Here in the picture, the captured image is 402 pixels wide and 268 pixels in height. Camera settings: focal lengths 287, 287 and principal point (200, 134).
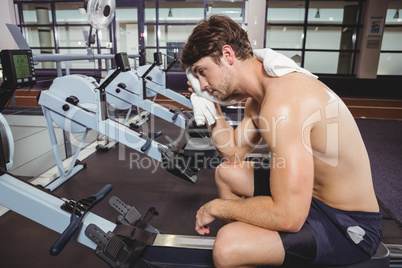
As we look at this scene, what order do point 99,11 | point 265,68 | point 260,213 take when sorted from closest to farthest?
point 260,213 → point 265,68 → point 99,11

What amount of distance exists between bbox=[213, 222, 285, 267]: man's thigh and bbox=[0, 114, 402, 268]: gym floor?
0.87 meters

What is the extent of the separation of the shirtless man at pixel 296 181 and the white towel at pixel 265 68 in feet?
0.10

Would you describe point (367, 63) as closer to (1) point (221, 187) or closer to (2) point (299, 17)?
(2) point (299, 17)

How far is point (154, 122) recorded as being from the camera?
203 inches

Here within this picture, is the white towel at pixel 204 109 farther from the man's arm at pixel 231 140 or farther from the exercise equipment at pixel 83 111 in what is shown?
the exercise equipment at pixel 83 111

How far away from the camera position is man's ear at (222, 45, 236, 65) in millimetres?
1166

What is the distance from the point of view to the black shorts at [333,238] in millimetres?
970

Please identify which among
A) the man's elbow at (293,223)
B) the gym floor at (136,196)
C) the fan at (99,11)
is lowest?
the gym floor at (136,196)

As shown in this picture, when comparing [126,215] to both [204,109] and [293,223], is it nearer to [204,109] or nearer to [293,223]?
[204,109]

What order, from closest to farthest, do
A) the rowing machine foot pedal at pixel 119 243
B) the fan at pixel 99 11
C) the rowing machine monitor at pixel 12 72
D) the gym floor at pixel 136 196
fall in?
1. the rowing machine foot pedal at pixel 119 243
2. the rowing machine monitor at pixel 12 72
3. the gym floor at pixel 136 196
4. the fan at pixel 99 11

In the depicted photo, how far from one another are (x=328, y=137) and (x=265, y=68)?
1.11ft

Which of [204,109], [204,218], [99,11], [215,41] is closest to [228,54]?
[215,41]

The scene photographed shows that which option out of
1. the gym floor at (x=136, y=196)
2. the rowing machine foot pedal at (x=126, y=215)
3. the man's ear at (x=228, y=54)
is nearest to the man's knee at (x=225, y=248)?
the rowing machine foot pedal at (x=126, y=215)

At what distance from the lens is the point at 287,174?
2.85ft
